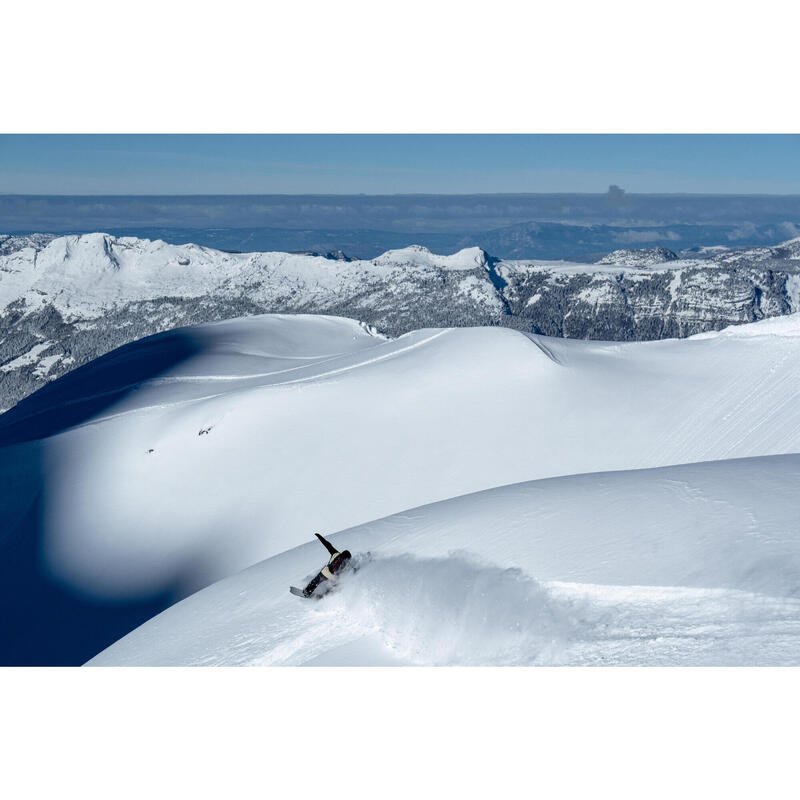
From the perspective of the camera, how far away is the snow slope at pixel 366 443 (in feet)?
97.6

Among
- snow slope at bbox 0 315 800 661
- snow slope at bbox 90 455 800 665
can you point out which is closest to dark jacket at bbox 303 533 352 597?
snow slope at bbox 90 455 800 665

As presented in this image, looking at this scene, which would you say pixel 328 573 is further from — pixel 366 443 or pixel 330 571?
pixel 366 443

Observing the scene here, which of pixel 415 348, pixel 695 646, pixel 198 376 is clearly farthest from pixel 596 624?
pixel 198 376

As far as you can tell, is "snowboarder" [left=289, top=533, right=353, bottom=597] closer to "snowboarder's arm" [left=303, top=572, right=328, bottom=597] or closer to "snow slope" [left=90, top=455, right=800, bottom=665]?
"snowboarder's arm" [left=303, top=572, right=328, bottom=597]

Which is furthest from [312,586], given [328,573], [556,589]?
[556,589]

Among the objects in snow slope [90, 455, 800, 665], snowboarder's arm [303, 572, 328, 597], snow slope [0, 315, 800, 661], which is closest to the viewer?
snow slope [90, 455, 800, 665]

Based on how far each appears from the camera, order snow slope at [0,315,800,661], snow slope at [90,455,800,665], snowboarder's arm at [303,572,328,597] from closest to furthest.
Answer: snow slope at [90,455,800,665], snowboarder's arm at [303,572,328,597], snow slope at [0,315,800,661]

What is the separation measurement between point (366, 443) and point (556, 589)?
78.4ft

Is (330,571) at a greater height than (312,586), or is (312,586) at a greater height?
(330,571)

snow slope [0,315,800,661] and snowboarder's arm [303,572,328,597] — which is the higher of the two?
snowboarder's arm [303,572,328,597]

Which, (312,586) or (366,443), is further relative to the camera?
(366,443)

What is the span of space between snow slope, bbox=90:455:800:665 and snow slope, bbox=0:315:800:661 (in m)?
14.1

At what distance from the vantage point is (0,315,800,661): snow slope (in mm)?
29734

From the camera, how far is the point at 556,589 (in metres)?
10.4
